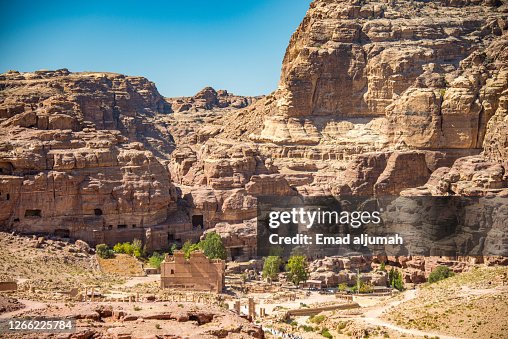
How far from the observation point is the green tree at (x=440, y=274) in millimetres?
92125

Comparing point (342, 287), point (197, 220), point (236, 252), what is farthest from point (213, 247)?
point (342, 287)

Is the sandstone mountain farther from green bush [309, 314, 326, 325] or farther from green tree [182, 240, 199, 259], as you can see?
green bush [309, 314, 326, 325]

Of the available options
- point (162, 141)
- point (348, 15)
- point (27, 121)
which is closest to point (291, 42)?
point (348, 15)

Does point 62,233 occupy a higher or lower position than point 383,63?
lower

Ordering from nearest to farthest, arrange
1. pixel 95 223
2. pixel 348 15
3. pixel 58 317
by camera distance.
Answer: pixel 58 317 < pixel 95 223 < pixel 348 15

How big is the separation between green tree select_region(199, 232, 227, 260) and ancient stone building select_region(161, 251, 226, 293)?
8330mm

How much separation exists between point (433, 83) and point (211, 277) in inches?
1735

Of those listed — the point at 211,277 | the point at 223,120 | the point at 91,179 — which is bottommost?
the point at 211,277

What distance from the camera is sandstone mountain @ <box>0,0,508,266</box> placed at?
99.6 metres

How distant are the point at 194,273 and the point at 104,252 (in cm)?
1218

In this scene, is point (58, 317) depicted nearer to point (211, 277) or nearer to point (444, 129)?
point (211, 277)

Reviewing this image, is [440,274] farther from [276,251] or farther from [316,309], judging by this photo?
[276,251]

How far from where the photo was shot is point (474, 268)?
8944cm

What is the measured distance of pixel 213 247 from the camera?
97312 mm
